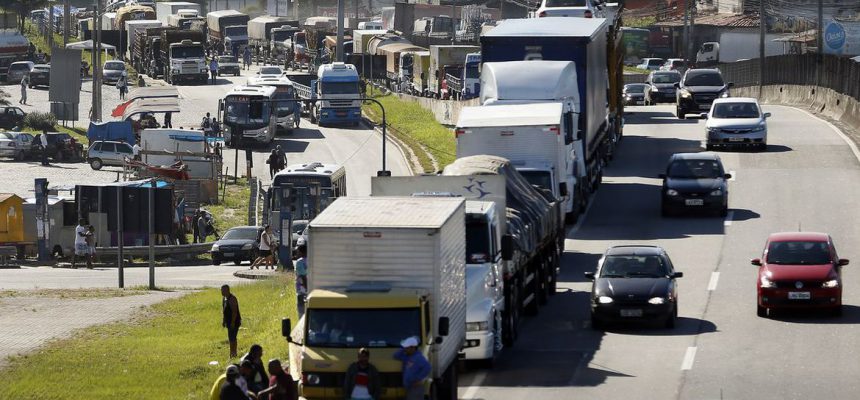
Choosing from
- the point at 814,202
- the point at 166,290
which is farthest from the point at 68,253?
the point at 814,202

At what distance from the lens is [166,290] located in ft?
126

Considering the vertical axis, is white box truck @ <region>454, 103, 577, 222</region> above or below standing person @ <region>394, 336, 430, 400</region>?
above

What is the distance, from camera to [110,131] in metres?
73.6

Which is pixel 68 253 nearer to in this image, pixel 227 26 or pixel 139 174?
pixel 139 174

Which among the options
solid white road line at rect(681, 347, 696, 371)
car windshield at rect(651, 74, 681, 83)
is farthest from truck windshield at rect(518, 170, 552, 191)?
car windshield at rect(651, 74, 681, 83)

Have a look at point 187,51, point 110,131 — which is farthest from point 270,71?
point 110,131

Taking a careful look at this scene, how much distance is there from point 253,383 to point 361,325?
1650mm

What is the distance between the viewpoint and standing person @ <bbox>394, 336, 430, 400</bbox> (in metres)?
18.7

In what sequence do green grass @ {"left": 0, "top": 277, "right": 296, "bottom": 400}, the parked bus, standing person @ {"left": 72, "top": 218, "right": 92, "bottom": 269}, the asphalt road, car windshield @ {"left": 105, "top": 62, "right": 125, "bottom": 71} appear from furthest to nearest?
car windshield @ {"left": 105, "top": 62, "right": 125, "bottom": 71} < the parked bus < standing person @ {"left": 72, "top": 218, "right": 92, "bottom": 269} < green grass @ {"left": 0, "top": 277, "right": 296, "bottom": 400} < the asphalt road

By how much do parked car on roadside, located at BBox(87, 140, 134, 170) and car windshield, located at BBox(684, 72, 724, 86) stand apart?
26.1 m

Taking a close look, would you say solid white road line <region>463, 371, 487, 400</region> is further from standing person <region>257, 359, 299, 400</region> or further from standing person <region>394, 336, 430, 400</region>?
standing person <region>257, 359, 299, 400</region>

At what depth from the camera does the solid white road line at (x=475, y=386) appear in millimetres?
22473

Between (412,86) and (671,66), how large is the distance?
59.1 feet

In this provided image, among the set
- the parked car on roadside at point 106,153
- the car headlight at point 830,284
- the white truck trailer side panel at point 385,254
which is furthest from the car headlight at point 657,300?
the parked car on roadside at point 106,153
